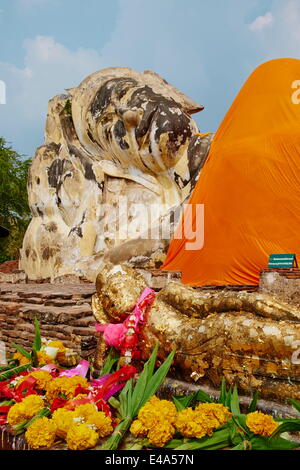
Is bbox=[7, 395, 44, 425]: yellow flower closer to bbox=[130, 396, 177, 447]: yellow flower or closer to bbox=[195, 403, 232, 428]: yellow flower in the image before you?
bbox=[130, 396, 177, 447]: yellow flower

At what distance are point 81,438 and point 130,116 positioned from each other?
30.2ft

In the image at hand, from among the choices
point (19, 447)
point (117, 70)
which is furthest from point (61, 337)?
point (117, 70)

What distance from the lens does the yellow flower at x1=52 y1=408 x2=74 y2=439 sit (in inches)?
72.1

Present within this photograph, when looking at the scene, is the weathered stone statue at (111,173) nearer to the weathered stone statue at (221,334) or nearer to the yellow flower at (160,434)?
the weathered stone statue at (221,334)

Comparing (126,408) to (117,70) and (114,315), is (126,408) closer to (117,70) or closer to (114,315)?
(114,315)

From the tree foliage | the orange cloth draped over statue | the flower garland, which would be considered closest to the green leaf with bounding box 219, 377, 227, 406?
the flower garland

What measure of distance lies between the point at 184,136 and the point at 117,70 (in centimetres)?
370

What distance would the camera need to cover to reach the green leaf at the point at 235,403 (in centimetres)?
183

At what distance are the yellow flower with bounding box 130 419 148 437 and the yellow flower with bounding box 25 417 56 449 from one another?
13.6 inches

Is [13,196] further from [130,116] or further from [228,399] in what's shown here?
[228,399]

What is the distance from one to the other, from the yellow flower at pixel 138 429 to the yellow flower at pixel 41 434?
346 millimetres

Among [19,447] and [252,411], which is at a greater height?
[252,411]

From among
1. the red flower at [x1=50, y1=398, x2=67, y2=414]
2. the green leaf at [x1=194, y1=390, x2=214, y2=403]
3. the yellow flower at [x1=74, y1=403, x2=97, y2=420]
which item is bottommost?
the red flower at [x1=50, y1=398, x2=67, y2=414]

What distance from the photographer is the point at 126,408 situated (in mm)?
1978
